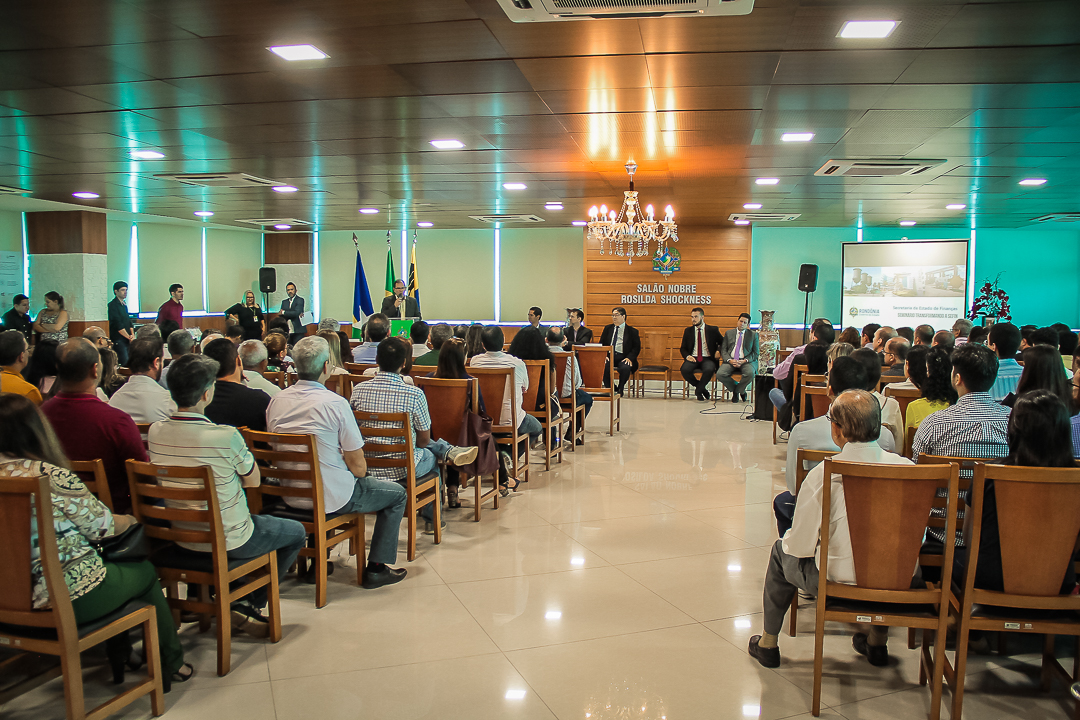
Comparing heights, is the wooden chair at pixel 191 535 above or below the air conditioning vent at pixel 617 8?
below

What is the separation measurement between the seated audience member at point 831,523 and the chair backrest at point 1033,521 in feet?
1.10

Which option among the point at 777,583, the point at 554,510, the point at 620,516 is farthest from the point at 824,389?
the point at 777,583

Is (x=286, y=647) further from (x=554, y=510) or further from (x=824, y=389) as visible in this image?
(x=824, y=389)

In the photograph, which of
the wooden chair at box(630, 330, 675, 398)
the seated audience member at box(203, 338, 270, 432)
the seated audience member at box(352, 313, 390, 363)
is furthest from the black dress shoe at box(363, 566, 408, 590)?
the wooden chair at box(630, 330, 675, 398)

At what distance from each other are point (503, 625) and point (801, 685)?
1334 mm

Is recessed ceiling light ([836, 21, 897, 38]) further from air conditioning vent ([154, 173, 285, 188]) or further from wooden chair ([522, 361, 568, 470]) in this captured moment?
air conditioning vent ([154, 173, 285, 188])

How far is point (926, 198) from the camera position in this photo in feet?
32.4

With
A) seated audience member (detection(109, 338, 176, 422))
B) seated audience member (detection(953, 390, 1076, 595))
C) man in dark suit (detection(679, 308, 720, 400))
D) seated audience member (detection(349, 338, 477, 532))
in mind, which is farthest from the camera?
man in dark suit (detection(679, 308, 720, 400))

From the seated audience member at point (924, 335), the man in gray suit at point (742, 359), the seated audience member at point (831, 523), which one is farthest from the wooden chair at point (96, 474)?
the man in gray suit at point (742, 359)

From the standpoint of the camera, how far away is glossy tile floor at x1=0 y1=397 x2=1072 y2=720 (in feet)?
8.93

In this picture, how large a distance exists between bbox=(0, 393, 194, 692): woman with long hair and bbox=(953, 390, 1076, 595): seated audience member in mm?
3096

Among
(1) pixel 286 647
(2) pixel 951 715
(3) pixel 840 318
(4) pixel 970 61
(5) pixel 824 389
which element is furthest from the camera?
(3) pixel 840 318

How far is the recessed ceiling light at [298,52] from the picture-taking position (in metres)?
3.99

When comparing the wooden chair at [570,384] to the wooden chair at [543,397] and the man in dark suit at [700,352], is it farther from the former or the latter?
the man in dark suit at [700,352]
